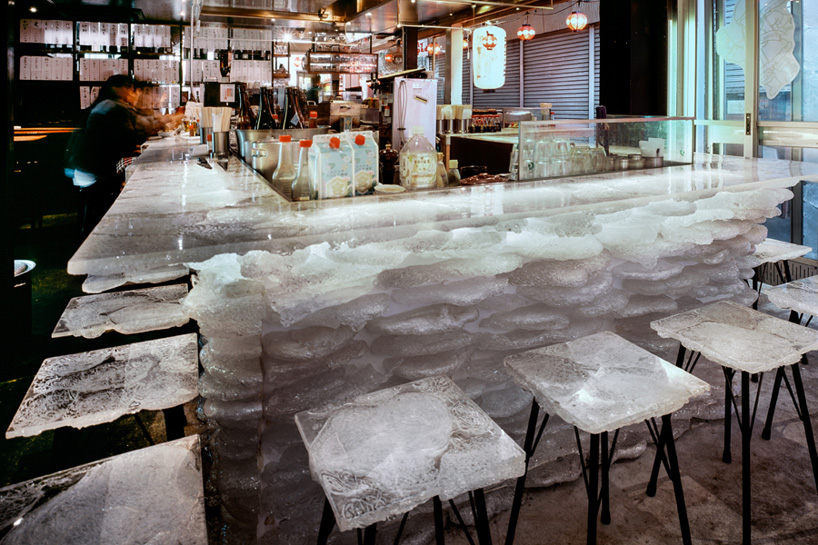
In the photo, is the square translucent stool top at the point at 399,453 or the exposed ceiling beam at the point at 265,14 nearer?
the square translucent stool top at the point at 399,453

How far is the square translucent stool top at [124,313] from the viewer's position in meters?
1.34

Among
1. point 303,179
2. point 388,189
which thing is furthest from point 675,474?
point 303,179

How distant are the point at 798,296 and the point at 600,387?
4.06 ft

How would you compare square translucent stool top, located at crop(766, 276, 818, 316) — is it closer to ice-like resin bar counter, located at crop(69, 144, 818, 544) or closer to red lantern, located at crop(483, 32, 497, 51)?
ice-like resin bar counter, located at crop(69, 144, 818, 544)

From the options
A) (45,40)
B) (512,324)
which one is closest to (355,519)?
(512,324)

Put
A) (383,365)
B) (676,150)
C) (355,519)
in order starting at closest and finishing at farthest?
(355,519) < (383,365) < (676,150)

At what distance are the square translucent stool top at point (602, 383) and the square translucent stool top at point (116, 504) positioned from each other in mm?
803

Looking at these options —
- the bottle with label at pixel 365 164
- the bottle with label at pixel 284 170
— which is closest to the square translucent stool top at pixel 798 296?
the bottle with label at pixel 365 164

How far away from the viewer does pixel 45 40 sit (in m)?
6.94

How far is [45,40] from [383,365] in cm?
783

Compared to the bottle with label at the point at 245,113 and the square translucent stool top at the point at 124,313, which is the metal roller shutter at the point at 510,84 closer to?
the bottle with label at the point at 245,113

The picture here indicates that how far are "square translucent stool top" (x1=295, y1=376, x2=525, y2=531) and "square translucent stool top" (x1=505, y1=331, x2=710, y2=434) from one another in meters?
0.22

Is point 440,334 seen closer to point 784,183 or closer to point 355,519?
point 355,519

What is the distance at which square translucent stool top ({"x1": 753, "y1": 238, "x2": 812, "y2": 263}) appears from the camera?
2703mm
